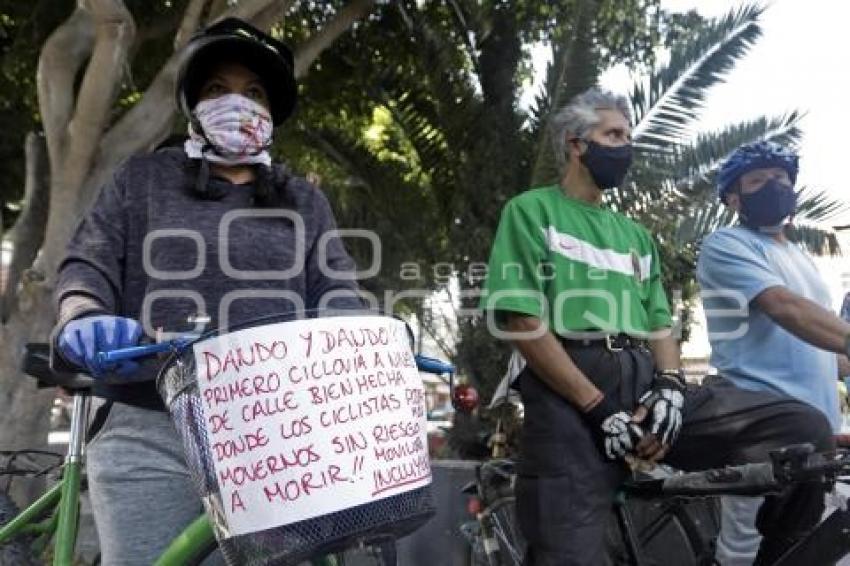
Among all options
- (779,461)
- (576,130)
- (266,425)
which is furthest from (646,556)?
(266,425)

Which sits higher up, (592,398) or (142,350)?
(142,350)

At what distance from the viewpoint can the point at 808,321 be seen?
2.89m

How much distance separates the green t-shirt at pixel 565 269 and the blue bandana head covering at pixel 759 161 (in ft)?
2.08

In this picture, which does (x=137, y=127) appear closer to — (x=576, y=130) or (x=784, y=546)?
(x=576, y=130)

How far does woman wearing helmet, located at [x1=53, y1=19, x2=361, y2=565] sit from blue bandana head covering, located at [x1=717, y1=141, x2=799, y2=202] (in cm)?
163

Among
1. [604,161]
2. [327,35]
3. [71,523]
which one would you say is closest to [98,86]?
[327,35]

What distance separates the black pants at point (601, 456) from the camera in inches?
104

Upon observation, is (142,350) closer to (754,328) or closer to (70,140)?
(754,328)

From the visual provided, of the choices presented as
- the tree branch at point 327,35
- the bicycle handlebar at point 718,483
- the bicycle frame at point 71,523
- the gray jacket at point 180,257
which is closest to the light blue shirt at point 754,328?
the bicycle handlebar at point 718,483

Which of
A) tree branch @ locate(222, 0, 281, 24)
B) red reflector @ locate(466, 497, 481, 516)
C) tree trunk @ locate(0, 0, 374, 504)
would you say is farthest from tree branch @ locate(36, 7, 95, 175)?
red reflector @ locate(466, 497, 481, 516)

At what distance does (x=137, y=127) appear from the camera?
6109 millimetres

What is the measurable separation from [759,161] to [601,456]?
1.26 m

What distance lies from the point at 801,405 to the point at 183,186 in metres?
1.73

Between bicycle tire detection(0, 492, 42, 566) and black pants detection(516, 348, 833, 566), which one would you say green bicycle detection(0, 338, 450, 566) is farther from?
black pants detection(516, 348, 833, 566)
